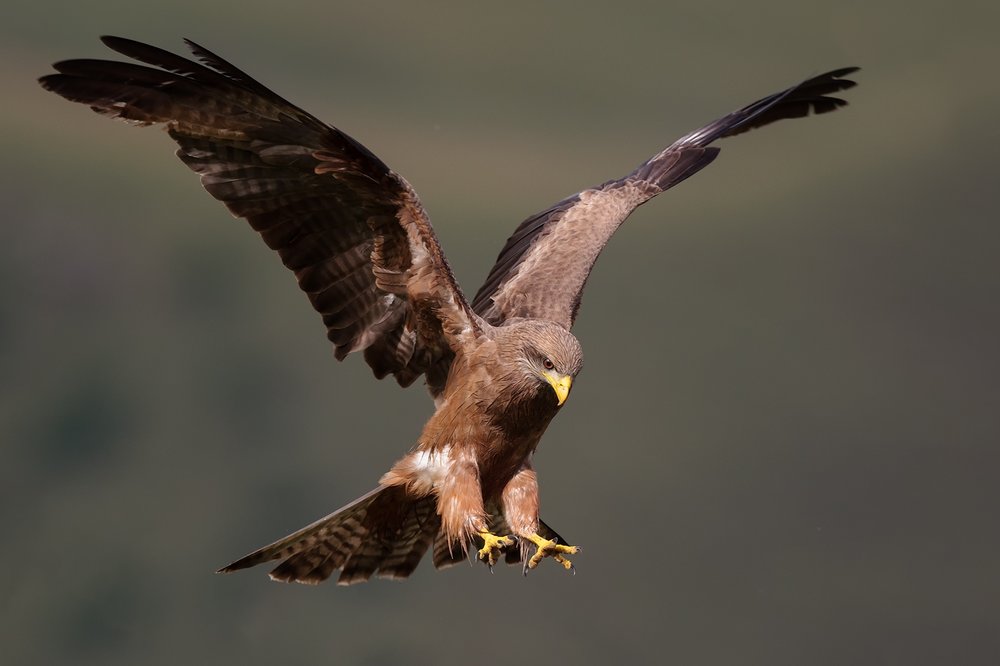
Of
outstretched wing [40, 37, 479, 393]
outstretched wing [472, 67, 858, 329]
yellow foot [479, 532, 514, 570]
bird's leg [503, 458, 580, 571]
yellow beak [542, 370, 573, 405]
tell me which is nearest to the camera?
outstretched wing [40, 37, 479, 393]

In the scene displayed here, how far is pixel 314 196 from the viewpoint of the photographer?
22.7 ft

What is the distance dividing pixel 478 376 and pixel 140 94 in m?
2.21

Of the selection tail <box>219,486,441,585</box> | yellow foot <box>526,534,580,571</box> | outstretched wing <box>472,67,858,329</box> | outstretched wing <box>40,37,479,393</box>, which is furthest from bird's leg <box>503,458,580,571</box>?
outstretched wing <box>472,67,858,329</box>

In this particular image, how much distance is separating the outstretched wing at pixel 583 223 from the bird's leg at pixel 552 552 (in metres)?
1.55

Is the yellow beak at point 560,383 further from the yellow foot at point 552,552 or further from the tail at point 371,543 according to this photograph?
the tail at point 371,543

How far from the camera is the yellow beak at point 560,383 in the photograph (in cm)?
632

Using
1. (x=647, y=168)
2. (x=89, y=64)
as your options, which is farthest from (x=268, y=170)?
(x=647, y=168)

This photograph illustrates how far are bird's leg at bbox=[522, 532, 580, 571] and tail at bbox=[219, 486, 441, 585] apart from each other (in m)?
0.89

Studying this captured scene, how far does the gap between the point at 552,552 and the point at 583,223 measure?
276cm

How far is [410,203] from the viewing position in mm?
6438

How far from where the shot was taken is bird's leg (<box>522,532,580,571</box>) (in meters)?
6.59

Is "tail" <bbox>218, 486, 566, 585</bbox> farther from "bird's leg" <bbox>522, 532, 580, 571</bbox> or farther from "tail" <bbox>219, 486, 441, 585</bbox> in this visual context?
"bird's leg" <bbox>522, 532, 580, 571</bbox>

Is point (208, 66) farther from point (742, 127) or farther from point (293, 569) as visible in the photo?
point (742, 127)

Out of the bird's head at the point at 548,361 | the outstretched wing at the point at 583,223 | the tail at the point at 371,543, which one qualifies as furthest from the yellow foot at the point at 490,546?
the outstretched wing at the point at 583,223
